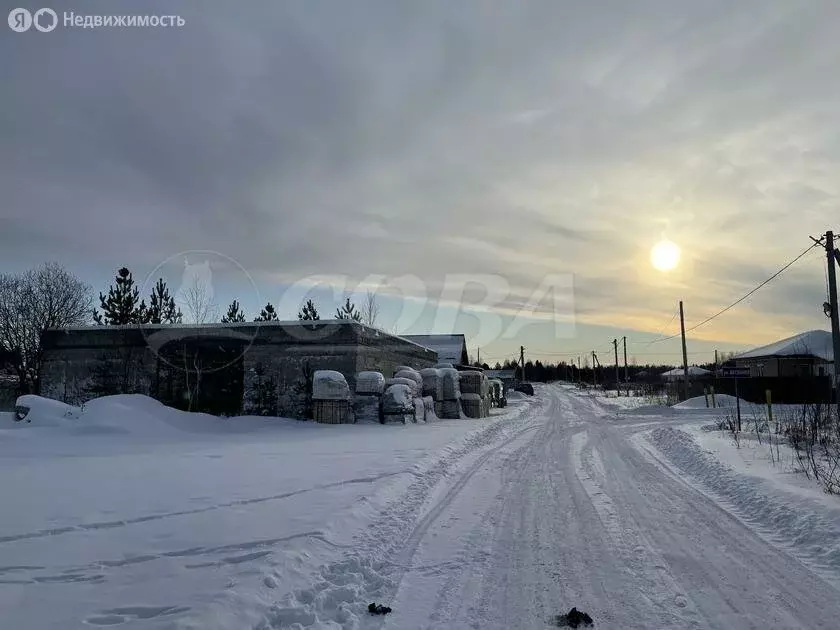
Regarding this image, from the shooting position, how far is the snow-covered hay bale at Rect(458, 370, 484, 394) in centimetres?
3269

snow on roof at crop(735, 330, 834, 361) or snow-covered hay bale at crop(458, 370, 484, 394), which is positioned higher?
snow on roof at crop(735, 330, 834, 361)

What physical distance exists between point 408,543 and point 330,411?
17.5m

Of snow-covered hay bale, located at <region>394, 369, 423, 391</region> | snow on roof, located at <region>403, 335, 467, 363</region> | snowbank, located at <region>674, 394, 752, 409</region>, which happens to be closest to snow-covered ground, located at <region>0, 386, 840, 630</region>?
snow-covered hay bale, located at <region>394, 369, 423, 391</region>

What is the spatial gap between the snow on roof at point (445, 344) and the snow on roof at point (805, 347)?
29264mm

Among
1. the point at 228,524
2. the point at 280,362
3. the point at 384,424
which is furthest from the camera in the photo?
the point at 280,362

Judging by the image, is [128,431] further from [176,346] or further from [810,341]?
[810,341]

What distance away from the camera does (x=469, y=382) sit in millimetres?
32812

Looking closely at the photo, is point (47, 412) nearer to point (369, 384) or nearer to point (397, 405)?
point (369, 384)

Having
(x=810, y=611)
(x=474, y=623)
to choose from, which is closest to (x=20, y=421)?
(x=474, y=623)

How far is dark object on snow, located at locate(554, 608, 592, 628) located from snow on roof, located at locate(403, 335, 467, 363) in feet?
169

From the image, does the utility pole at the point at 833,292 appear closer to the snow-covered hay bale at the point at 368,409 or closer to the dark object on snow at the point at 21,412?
the snow-covered hay bale at the point at 368,409

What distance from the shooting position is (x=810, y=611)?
4.83 m

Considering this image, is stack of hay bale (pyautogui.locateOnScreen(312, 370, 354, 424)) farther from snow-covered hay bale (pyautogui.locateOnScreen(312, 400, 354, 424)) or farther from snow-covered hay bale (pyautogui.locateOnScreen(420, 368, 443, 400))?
snow-covered hay bale (pyautogui.locateOnScreen(420, 368, 443, 400))

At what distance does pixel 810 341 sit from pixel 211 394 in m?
55.9
